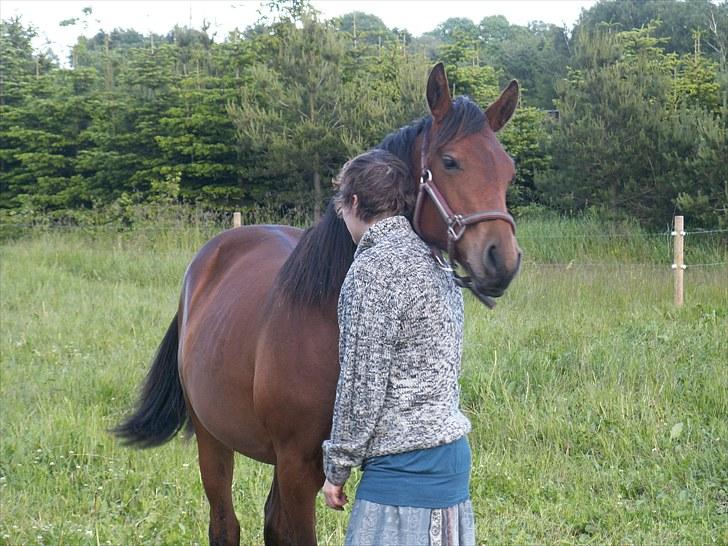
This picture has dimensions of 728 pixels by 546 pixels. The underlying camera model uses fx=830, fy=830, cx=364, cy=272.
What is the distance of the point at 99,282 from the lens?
37.8ft

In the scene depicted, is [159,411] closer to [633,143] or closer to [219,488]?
[219,488]

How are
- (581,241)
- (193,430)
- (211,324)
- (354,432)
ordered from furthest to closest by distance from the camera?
(581,241), (193,430), (211,324), (354,432)

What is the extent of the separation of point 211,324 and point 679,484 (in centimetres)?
277

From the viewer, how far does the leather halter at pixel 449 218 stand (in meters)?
2.22

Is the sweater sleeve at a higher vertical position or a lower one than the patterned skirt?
higher

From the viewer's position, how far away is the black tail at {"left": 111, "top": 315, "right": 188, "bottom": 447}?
430 cm

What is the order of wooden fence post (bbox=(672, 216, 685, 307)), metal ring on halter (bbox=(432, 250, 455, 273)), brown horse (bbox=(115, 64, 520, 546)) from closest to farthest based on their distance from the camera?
1. metal ring on halter (bbox=(432, 250, 455, 273))
2. brown horse (bbox=(115, 64, 520, 546))
3. wooden fence post (bbox=(672, 216, 685, 307))

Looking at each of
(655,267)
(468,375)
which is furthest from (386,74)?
(468,375)

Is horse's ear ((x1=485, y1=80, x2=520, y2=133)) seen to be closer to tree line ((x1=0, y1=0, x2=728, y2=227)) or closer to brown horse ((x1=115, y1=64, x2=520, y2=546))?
brown horse ((x1=115, y1=64, x2=520, y2=546))

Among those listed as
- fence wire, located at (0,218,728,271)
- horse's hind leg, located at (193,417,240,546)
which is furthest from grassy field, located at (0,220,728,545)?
fence wire, located at (0,218,728,271)

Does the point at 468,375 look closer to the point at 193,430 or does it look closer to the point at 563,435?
the point at 563,435

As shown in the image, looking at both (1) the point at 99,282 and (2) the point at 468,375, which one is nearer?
(2) the point at 468,375

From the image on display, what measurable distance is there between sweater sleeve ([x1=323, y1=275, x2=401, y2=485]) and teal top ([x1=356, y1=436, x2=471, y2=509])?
78mm

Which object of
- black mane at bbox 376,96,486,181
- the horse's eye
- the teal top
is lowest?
the teal top
